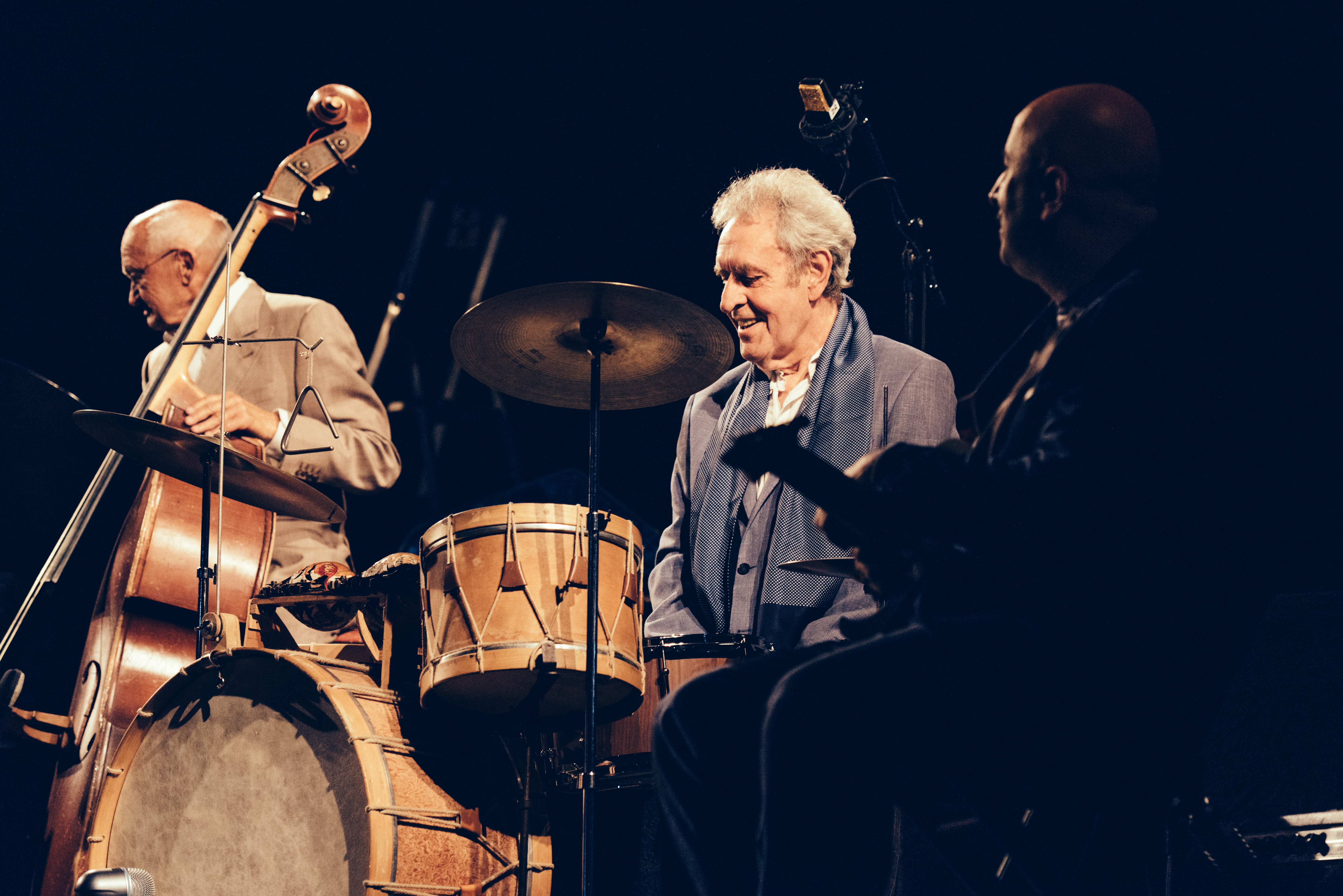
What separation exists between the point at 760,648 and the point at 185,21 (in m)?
3.38

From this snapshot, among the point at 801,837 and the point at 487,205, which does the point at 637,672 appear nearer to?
the point at 801,837

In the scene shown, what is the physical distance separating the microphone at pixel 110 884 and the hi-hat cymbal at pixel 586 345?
4.41 ft

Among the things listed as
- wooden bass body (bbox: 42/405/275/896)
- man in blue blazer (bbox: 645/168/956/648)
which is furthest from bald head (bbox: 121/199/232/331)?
man in blue blazer (bbox: 645/168/956/648)

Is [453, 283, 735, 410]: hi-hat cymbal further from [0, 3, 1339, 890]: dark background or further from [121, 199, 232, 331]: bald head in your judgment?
[121, 199, 232, 331]: bald head

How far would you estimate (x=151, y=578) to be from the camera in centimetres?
290

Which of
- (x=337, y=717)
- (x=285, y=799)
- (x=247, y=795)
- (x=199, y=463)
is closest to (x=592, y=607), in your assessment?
(x=337, y=717)

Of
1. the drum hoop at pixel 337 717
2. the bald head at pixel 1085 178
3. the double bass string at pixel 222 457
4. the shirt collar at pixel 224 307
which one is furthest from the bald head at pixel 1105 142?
the shirt collar at pixel 224 307

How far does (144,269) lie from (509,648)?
222 centimetres

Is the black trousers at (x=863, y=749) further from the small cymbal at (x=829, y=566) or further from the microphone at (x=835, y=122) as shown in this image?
the microphone at (x=835, y=122)

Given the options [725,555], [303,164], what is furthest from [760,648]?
[303,164]

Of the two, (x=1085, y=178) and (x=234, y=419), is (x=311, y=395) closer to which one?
(x=234, y=419)

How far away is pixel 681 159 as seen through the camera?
393 cm

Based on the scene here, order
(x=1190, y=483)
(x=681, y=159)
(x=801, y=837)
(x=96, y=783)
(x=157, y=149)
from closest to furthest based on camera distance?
(x=1190, y=483)
(x=801, y=837)
(x=96, y=783)
(x=681, y=159)
(x=157, y=149)

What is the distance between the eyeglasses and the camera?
145 inches
